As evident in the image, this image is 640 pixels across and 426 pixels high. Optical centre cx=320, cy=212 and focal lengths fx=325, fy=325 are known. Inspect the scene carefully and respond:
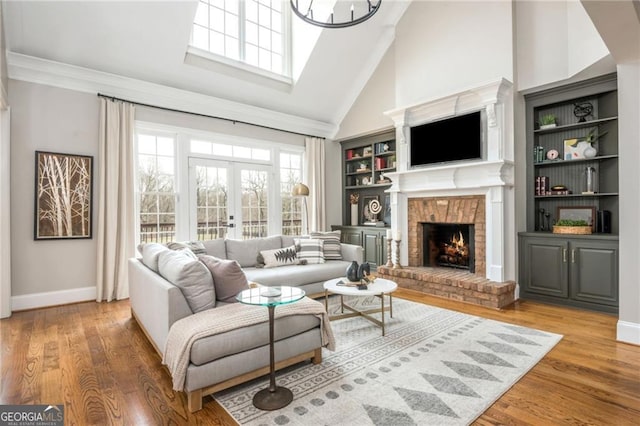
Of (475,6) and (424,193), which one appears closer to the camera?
(475,6)

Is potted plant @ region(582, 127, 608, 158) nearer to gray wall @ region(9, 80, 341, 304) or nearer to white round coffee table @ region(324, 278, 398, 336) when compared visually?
white round coffee table @ region(324, 278, 398, 336)

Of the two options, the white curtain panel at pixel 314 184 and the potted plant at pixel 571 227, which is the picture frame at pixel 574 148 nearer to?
the potted plant at pixel 571 227

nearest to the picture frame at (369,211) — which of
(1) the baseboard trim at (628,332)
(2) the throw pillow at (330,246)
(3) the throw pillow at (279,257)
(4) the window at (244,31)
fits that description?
(2) the throw pillow at (330,246)

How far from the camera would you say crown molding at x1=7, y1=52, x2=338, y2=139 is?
4.01 meters

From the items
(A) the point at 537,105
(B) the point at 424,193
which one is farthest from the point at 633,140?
(B) the point at 424,193

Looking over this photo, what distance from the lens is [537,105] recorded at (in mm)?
4387

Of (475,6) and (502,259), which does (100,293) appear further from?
(475,6)

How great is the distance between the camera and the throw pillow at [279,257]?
4.39 m

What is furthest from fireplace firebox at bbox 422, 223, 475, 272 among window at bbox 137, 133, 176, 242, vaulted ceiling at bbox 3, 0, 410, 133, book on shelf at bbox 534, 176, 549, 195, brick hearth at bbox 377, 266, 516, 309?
window at bbox 137, 133, 176, 242

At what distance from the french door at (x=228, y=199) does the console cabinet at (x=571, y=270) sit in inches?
169

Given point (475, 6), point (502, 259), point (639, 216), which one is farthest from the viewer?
point (475, 6)

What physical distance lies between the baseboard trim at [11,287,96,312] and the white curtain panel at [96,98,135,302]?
0.59ft

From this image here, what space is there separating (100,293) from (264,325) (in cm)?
335

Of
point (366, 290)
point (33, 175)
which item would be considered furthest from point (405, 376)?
point (33, 175)
